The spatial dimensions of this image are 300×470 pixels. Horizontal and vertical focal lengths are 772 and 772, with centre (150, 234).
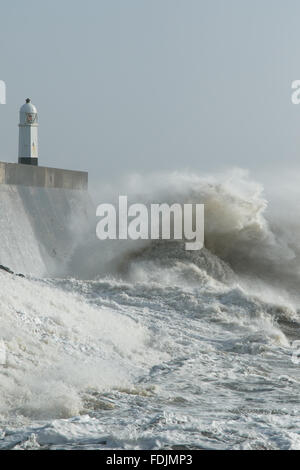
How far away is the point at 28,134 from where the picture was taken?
16875 millimetres

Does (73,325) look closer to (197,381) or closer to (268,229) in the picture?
(197,381)

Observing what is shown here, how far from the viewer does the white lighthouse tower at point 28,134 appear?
A: 54.7 feet

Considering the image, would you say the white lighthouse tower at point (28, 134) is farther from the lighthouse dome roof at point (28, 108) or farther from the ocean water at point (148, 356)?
the ocean water at point (148, 356)

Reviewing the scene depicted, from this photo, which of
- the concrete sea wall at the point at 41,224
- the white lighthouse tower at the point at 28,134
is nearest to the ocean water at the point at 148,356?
the concrete sea wall at the point at 41,224

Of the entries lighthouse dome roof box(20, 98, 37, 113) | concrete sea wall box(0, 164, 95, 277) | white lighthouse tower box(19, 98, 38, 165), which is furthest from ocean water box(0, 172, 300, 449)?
lighthouse dome roof box(20, 98, 37, 113)

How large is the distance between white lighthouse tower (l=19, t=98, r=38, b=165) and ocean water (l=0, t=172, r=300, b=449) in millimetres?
2528

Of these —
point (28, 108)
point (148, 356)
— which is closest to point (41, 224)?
point (28, 108)

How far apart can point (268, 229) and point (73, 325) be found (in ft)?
29.1

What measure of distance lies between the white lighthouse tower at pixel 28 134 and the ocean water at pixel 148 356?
2528 millimetres

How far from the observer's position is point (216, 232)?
16.2 meters

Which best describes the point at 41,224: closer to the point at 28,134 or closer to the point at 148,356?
the point at 28,134

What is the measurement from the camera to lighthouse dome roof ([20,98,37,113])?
17111mm
